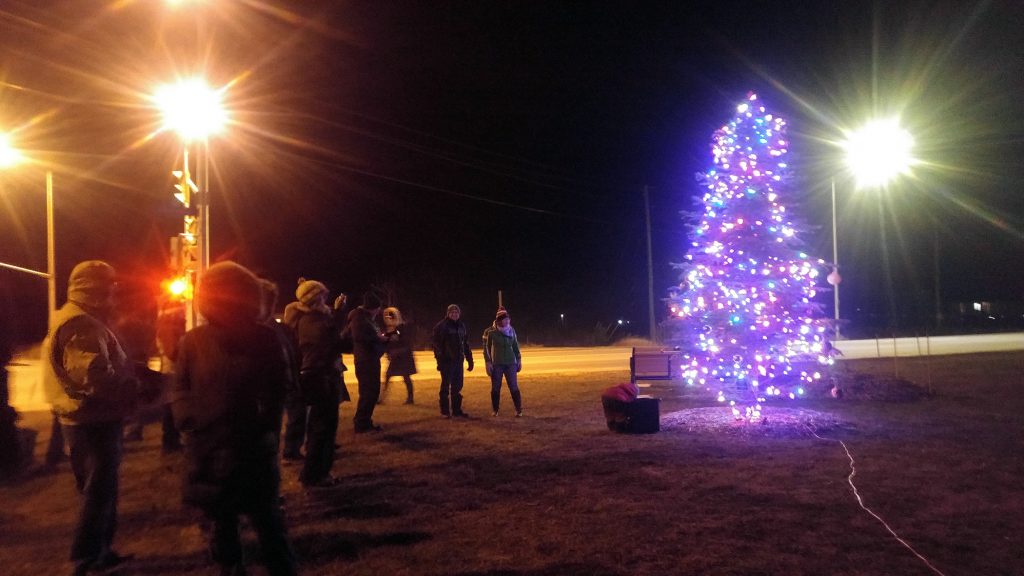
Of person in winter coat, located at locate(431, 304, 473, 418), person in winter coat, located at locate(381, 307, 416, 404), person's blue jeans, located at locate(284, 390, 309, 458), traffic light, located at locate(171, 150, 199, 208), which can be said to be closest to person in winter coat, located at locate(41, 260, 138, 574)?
person's blue jeans, located at locate(284, 390, 309, 458)

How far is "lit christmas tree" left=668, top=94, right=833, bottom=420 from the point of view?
A: 10.8 metres

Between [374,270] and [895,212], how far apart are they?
130ft

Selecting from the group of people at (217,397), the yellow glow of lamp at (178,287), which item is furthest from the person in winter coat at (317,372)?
the yellow glow of lamp at (178,287)

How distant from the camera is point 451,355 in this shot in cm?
1147

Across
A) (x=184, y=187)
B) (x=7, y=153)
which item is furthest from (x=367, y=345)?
(x=7, y=153)

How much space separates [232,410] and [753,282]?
8.72 metres

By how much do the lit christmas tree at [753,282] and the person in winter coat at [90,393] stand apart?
829 cm

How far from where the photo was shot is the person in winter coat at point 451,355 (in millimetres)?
11492

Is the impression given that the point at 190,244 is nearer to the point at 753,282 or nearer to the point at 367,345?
the point at 367,345

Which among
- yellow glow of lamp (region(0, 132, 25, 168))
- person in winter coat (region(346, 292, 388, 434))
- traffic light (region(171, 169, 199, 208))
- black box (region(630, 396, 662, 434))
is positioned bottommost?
black box (region(630, 396, 662, 434))

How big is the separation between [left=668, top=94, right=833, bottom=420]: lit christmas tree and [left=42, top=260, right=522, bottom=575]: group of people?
6.08 m

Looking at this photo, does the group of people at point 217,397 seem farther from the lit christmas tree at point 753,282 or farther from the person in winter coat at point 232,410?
the lit christmas tree at point 753,282

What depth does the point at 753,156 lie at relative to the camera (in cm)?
1096

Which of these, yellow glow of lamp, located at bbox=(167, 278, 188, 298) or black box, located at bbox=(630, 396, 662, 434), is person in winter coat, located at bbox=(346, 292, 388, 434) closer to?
yellow glow of lamp, located at bbox=(167, 278, 188, 298)
